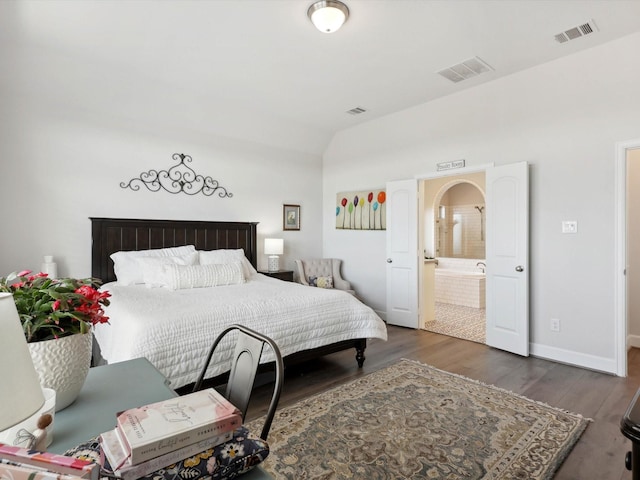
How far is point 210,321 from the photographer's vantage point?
8.41 ft

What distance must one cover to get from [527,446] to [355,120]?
4.50 metres

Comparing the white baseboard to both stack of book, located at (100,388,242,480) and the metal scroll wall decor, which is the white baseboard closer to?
stack of book, located at (100,388,242,480)

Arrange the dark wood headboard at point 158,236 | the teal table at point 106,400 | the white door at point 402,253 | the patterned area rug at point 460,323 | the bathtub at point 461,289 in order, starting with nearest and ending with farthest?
the teal table at point 106,400, the dark wood headboard at point 158,236, the patterned area rug at point 460,323, the white door at point 402,253, the bathtub at point 461,289

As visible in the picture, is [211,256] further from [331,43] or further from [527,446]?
[527,446]

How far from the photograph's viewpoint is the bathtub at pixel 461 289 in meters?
6.25

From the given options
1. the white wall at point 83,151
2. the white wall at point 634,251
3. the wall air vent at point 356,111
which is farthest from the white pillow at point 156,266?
the white wall at point 634,251

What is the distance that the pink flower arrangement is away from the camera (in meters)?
1.06

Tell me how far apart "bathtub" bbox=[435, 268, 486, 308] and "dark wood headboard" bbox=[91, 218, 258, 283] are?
3619 mm

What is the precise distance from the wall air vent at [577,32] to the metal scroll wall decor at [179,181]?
4.13 metres

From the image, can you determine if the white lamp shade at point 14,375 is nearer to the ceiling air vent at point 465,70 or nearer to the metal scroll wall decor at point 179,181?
the ceiling air vent at point 465,70

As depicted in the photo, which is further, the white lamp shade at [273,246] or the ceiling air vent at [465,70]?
the white lamp shade at [273,246]

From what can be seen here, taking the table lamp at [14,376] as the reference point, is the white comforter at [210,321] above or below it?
below

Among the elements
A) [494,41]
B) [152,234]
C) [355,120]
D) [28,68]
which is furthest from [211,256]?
[494,41]

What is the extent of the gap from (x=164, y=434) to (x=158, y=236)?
4.10 m
